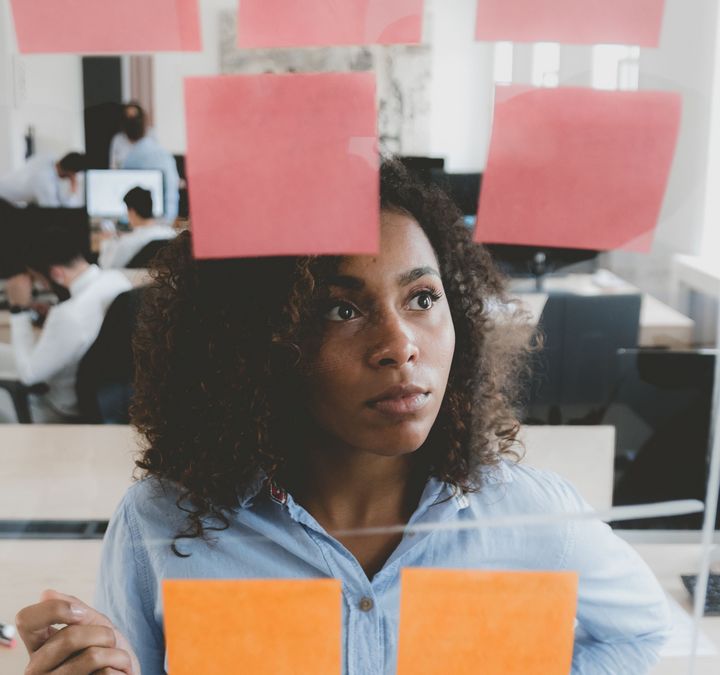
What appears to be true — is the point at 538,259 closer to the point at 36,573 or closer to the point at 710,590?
the point at 710,590

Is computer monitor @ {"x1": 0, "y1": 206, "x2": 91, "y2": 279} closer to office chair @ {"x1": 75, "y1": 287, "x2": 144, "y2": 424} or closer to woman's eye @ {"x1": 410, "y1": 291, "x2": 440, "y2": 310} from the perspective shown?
office chair @ {"x1": 75, "y1": 287, "x2": 144, "y2": 424}

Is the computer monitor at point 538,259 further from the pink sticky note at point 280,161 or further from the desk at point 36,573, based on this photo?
the desk at point 36,573

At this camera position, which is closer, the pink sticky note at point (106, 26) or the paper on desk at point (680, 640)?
the pink sticky note at point (106, 26)

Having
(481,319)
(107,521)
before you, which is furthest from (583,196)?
(107,521)

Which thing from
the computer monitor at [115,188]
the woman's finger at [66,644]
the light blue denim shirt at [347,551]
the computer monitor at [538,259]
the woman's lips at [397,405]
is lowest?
the woman's finger at [66,644]

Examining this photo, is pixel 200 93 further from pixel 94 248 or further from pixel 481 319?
pixel 481 319

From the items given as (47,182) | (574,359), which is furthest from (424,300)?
(47,182)

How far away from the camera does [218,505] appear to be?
49 centimetres

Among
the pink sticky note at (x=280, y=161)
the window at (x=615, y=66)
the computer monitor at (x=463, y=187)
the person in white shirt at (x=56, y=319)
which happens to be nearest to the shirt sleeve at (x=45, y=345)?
the person in white shirt at (x=56, y=319)

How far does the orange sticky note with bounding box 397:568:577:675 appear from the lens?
0.50m

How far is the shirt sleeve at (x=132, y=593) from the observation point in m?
0.50

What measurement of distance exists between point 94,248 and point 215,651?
254 mm

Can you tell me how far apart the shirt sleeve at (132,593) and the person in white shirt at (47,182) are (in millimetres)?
185

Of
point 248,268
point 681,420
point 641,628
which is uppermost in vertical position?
point 248,268
